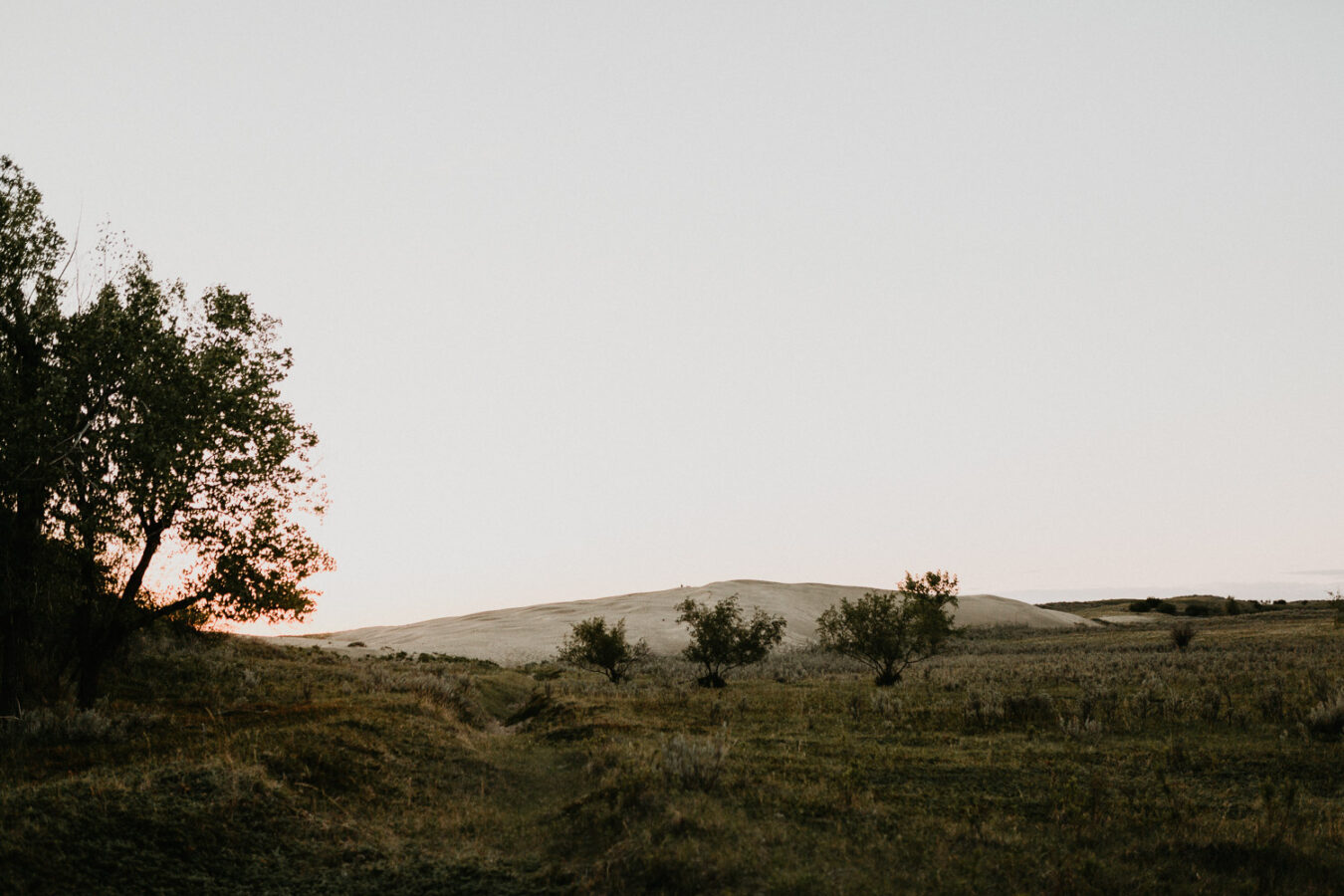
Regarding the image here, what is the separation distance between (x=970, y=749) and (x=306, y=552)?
66.1 ft

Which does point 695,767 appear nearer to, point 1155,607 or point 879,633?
point 879,633

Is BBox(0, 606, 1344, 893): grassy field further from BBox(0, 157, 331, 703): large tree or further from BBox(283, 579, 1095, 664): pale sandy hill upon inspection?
BBox(283, 579, 1095, 664): pale sandy hill

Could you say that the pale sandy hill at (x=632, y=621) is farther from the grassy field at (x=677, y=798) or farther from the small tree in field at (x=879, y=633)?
the grassy field at (x=677, y=798)

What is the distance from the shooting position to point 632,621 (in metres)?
103

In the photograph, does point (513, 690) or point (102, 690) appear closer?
point (102, 690)

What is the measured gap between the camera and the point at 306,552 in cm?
2498

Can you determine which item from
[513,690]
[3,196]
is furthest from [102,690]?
A: [513,690]

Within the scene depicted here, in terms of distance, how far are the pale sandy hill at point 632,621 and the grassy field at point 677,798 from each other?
57121 mm

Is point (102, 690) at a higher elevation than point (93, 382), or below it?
below

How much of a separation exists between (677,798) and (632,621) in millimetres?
91981

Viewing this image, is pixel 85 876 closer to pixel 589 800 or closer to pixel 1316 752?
pixel 589 800

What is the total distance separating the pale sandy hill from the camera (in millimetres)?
88625

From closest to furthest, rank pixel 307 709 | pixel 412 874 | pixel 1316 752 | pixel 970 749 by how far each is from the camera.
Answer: pixel 412 874, pixel 1316 752, pixel 970 749, pixel 307 709

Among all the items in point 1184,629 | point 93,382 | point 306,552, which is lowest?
point 1184,629
